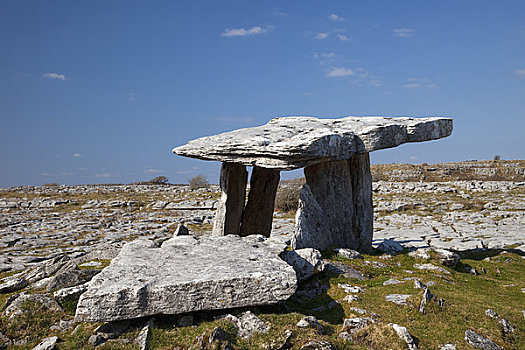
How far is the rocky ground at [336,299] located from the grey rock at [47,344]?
5 centimetres

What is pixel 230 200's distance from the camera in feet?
45.4

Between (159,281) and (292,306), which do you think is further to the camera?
(292,306)

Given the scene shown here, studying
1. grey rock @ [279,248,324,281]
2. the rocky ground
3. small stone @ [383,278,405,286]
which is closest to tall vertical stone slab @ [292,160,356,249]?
the rocky ground

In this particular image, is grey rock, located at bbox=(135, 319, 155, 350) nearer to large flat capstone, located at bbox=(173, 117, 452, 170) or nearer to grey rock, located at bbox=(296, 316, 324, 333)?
grey rock, located at bbox=(296, 316, 324, 333)

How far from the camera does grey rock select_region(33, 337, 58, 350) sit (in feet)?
21.3

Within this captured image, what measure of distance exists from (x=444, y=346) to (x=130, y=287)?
5357 mm

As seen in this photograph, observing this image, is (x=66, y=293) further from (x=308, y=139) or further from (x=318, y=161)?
(x=318, y=161)

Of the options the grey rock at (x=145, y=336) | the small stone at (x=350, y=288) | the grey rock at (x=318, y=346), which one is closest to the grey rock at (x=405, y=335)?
the grey rock at (x=318, y=346)

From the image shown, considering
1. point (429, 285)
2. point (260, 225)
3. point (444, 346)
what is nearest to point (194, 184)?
point (260, 225)

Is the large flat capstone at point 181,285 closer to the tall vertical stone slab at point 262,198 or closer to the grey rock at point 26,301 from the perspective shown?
the grey rock at point 26,301

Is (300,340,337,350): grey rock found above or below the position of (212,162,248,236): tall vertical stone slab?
below

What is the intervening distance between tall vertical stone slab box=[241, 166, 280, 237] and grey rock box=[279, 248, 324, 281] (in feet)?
18.8

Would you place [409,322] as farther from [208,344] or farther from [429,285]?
[208,344]

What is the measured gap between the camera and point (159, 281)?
704 centimetres
